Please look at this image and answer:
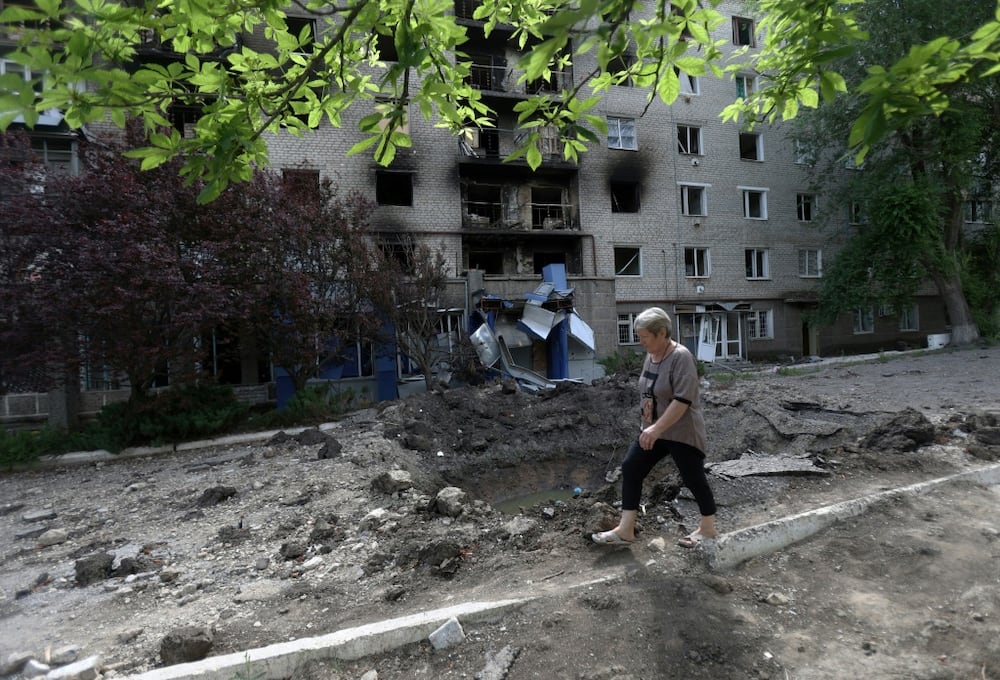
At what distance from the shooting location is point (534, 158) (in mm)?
3188

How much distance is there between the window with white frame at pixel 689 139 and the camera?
22797mm

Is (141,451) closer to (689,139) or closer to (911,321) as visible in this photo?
(689,139)

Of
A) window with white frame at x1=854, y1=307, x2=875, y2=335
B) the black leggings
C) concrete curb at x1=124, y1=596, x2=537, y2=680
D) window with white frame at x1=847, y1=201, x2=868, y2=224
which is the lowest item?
concrete curb at x1=124, y1=596, x2=537, y2=680

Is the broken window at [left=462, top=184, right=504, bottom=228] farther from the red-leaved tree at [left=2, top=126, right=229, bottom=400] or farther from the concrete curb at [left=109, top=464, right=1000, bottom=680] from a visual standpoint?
the concrete curb at [left=109, top=464, right=1000, bottom=680]

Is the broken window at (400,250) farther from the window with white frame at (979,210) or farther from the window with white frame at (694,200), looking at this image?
the window with white frame at (979,210)

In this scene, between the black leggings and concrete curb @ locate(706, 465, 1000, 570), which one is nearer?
concrete curb @ locate(706, 465, 1000, 570)

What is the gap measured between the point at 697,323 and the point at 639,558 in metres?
20.7

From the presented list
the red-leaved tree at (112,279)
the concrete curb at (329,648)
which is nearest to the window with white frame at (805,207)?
the red-leaved tree at (112,279)

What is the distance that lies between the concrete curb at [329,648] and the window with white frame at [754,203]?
24124 mm

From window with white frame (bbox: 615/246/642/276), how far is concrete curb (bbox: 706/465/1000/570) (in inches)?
691

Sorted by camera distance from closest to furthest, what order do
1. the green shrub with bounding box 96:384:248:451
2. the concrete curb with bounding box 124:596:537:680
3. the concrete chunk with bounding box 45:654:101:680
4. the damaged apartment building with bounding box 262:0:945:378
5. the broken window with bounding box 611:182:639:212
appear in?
the concrete curb with bounding box 124:596:537:680, the concrete chunk with bounding box 45:654:101:680, the green shrub with bounding box 96:384:248:451, the damaged apartment building with bounding box 262:0:945:378, the broken window with bounding box 611:182:639:212

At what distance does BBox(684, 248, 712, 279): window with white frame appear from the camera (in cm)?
2247

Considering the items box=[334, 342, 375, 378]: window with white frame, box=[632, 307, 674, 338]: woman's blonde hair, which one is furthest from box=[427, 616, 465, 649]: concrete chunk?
box=[334, 342, 375, 378]: window with white frame

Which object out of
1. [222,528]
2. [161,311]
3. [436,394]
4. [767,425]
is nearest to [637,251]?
[436,394]
